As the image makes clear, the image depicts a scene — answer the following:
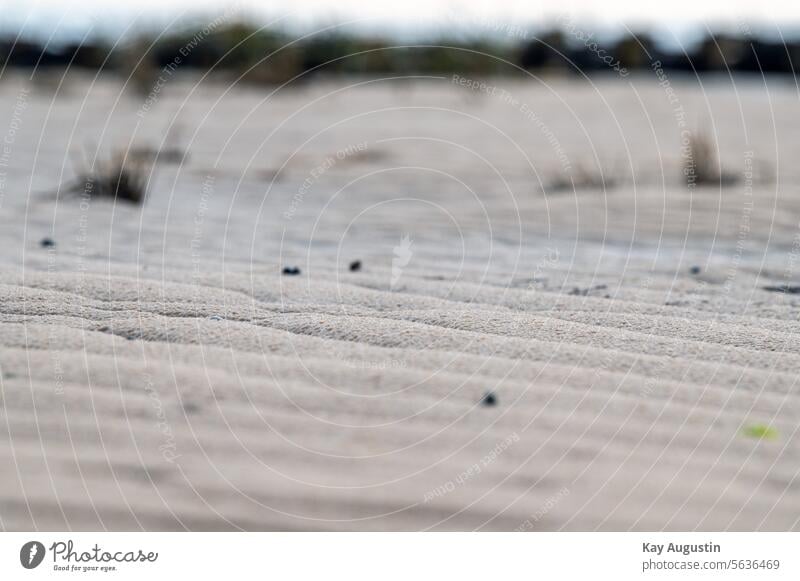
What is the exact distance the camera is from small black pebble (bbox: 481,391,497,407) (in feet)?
6.93

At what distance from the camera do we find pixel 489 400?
2.12 meters

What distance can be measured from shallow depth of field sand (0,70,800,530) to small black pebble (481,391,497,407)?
0.07 feet

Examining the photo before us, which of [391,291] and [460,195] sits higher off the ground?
[460,195]

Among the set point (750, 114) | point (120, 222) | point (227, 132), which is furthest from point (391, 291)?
point (750, 114)

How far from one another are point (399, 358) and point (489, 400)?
30 centimetres

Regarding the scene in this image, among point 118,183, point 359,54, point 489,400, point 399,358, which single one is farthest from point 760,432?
point 359,54

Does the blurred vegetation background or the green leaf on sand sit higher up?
the blurred vegetation background

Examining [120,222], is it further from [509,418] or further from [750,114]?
[750,114]

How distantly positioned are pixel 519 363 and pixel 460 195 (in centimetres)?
284

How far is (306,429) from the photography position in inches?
77.6
